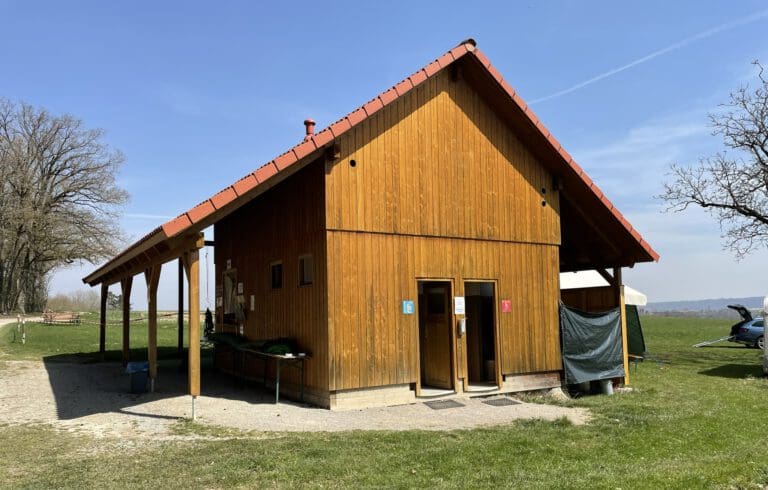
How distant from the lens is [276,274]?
11.9 m

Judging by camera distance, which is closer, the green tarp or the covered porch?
the covered porch

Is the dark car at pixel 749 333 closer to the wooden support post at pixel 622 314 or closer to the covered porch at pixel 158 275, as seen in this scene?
the wooden support post at pixel 622 314

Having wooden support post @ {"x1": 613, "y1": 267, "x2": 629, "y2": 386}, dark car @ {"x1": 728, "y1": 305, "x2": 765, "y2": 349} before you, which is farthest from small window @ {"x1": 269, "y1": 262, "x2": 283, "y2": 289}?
dark car @ {"x1": 728, "y1": 305, "x2": 765, "y2": 349}

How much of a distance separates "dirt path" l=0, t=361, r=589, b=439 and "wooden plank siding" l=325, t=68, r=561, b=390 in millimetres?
922

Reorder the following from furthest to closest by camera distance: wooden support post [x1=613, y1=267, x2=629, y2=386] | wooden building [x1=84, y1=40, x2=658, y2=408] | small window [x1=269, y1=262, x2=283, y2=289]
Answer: wooden support post [x1=613, y1=267, x2=629, y2=386] < small window [x1=269, y1=262, x2=283, y2=289] < wooden building [x1=84, y1=40, x2=658, y2=408]

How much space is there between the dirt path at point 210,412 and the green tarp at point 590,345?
6.75 ft

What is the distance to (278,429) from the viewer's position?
27.3 ft

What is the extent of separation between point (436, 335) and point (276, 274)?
3337 mm

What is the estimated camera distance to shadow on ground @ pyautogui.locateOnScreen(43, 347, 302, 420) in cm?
1031

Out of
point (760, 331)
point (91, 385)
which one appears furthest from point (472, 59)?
point (760, 331)

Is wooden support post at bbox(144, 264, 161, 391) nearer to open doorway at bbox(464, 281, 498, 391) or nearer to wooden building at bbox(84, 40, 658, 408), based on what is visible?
wooden building at bbox(84, 40, 658, 408)

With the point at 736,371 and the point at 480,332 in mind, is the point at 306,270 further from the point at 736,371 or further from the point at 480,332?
the point at 736,371

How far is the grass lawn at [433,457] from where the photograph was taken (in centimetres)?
586

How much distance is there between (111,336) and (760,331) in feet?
94.6
